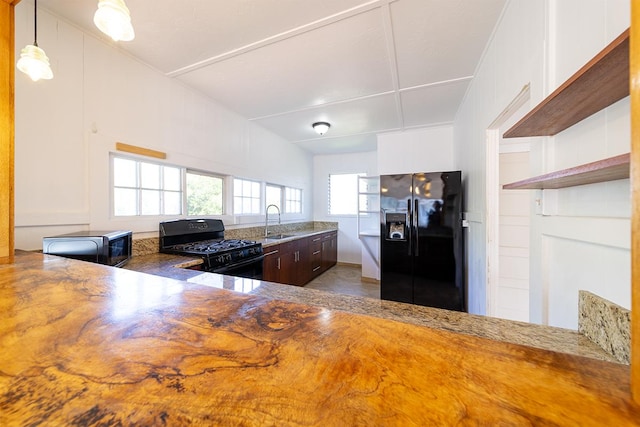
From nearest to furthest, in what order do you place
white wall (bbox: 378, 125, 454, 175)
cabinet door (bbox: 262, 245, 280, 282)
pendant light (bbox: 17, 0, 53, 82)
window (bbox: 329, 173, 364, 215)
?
pendant light (bbox: 17, 0, 53, 82) → cabinet door (bbox: 262, 245, 280, 282) → white wall (bbox: 378, 125, 454, 175) → window (bbox: 329, 173, 364, 215)

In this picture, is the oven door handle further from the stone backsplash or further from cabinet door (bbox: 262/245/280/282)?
the stone backsplash

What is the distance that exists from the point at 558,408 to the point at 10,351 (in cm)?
92

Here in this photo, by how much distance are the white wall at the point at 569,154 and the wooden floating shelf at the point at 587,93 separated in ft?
0.13

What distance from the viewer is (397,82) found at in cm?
242

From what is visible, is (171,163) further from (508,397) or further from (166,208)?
(508,397)

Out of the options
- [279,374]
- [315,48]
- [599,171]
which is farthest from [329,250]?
[279,374]

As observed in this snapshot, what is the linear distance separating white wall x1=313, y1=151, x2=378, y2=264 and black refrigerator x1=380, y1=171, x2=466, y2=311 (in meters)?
1.98

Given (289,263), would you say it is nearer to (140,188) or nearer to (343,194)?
(140,188)

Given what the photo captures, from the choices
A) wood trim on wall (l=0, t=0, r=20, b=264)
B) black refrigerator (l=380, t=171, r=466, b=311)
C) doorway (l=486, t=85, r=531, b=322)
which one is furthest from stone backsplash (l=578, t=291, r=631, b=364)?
wood trim on wall (l=0, t=0, r=20, b=264)

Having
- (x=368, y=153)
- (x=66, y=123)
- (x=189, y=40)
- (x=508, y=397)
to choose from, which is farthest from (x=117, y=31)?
(x=368, y=153)

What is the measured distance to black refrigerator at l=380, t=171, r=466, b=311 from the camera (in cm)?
274

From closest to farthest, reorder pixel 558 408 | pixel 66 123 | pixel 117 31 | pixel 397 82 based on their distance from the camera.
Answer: pixel 558 408 < pixel 117 31 < pixel 66 123 < pixel 397 82

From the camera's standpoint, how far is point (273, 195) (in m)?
4.33

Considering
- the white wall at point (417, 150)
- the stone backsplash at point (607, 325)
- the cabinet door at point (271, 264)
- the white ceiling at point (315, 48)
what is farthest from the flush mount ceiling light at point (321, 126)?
the stone backsplash at point (607, 325)
